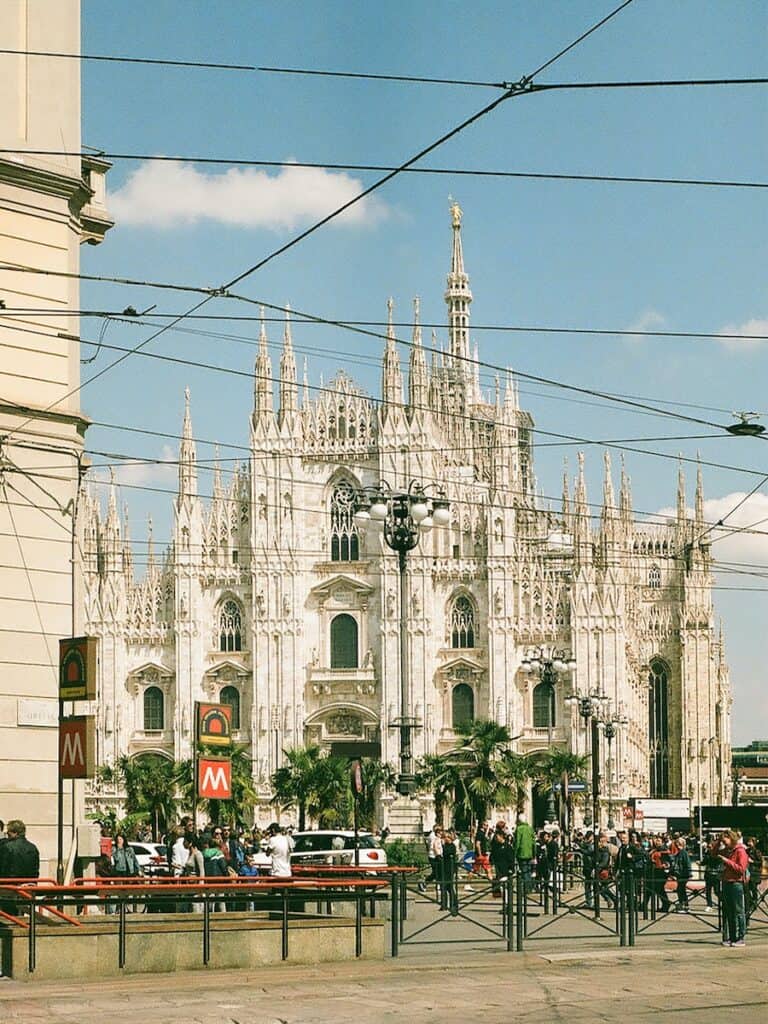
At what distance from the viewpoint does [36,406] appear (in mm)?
18016

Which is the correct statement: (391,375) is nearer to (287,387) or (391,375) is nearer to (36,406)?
(287,387)

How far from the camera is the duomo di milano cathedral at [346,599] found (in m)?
66.5

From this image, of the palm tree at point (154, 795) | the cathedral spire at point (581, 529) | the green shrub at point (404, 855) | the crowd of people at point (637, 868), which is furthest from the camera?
the cathedral spire at point (581, 529)

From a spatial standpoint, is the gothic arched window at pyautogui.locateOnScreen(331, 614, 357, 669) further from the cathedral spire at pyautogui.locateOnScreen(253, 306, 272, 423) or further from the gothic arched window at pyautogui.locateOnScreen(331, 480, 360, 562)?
the cathedral spire at pyautogui.locateOnScreen(253, 306, 272, 423)

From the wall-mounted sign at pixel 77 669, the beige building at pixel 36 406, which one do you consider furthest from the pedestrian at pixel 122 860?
the wall-mounted sign at pixel 77 669

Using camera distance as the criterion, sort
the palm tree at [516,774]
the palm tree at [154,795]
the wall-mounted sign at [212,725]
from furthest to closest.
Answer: the palm tree at [154,795]
the palm tree at [516,774]
the wall-mounted sign at [212,725]

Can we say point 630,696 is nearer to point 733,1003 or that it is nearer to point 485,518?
point 485,518

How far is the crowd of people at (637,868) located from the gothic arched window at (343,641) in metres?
33.4

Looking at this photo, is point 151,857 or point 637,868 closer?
point 637,868

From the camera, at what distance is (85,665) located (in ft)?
54.6

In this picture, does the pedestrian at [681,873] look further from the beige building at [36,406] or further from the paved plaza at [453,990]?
the beige building at [36,406]

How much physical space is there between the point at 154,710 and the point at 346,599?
889cm

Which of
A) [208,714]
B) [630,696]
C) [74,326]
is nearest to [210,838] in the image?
[208,714]

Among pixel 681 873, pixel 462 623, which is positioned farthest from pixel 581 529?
pixel 681 873
